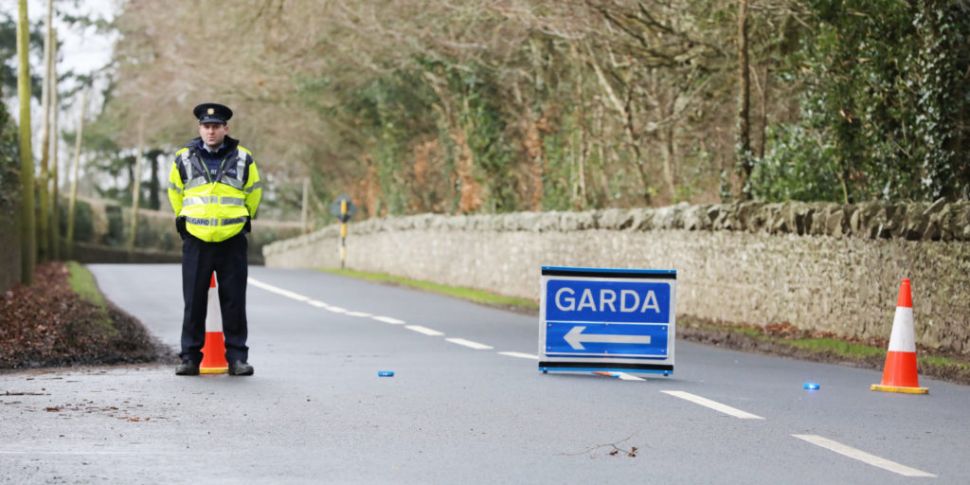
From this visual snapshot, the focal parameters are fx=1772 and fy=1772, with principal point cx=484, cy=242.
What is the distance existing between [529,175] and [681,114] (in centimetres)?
1246

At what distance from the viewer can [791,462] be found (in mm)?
9039

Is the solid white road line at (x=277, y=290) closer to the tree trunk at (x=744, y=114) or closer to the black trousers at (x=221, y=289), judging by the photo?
the tree trunk at (x=744, y=114)

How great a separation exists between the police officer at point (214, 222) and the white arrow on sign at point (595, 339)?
2.56 meters

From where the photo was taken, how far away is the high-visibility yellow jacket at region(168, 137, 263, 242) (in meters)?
13.5

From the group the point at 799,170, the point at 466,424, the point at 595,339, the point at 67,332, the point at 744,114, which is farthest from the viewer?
the point at 744,114

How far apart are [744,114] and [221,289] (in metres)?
12.5

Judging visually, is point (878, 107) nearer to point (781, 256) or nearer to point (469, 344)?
point (781, 256)

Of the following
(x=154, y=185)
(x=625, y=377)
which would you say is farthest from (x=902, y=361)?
(x=154, y=185)

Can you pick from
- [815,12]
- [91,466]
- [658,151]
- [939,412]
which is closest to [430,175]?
[658,151]

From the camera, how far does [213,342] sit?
13.9 m

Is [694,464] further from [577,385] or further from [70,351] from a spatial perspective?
[70,351]

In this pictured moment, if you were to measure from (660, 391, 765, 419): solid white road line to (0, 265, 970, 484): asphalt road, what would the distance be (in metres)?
0.03

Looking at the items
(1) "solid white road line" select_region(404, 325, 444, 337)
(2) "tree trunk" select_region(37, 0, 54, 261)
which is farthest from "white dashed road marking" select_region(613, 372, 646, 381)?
(2) "tree trunk" select_region(37, 0, 54, 261)

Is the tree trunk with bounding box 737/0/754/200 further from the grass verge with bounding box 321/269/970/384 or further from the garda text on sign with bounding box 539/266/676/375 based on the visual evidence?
the garda text on sign with bounding box 539/266/676/375
